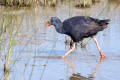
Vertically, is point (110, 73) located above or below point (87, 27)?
below

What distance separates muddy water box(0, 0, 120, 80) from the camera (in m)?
6.18

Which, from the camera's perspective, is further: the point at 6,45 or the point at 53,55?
the point at 6,45

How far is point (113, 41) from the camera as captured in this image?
27.6ft

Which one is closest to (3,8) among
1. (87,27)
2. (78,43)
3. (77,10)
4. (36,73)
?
(77,10)

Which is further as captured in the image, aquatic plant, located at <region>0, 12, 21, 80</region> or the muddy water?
the muddy water

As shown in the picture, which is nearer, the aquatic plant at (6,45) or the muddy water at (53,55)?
the aquatic plant at (6,45)

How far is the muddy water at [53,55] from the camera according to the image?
6176 millimetres

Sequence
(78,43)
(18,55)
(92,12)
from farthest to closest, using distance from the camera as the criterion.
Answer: (92,12) < (78,43) < (18,55)

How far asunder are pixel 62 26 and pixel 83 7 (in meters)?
4.37

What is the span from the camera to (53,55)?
7547 mm

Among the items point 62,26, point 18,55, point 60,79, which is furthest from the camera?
point 62,26

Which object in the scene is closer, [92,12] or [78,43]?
[78,43]

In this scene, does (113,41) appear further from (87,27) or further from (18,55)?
(18,55)

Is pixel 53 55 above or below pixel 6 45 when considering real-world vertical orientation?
below
